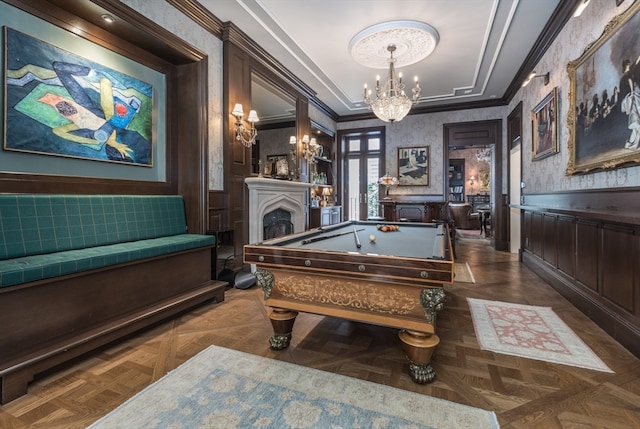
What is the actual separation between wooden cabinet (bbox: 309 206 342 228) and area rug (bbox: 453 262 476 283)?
9.55ft

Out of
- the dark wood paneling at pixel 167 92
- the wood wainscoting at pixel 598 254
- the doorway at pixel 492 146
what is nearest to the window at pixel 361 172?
the doorway at pixel 492 146

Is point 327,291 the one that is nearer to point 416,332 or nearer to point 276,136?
point 416,332

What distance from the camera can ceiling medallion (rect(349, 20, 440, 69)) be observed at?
3.66 m

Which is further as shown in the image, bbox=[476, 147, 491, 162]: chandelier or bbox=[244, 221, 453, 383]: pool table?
bbox=[476, 147, 491, 162]: chandelier

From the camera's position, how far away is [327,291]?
188 centimetres

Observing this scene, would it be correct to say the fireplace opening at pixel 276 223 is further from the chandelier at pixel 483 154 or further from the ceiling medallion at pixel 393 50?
the chandelier at pixel 483 154

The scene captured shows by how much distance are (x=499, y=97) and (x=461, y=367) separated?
6.57m

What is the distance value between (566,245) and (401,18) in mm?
3342

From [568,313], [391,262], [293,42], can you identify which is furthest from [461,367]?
[293,42]

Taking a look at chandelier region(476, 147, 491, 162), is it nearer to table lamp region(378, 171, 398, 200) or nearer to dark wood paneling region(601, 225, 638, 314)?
table lamp region(378, 171, 398, 200)

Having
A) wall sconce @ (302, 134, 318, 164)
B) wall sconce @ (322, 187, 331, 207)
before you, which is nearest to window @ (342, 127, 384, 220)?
wall sconce @ (322, 187, 331, 207)

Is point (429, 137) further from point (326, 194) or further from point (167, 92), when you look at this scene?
point (167, 92)

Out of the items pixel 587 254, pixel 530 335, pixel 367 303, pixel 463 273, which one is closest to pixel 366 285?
pixel 367 303

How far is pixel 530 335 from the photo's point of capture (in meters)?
2.35
